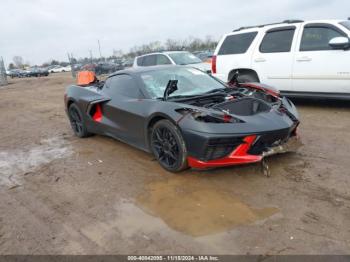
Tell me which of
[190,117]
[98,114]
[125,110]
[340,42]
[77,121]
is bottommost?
[77,121]

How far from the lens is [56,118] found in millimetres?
9617

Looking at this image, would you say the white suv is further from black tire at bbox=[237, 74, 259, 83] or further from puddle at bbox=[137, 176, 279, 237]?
puddle at bbox=[137, 176, 279, 237]

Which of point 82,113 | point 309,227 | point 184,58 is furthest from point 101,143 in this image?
point 184,58

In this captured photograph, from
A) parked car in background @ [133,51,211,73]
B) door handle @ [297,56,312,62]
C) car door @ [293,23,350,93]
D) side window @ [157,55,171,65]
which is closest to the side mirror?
car door @ [293,23,350,93]

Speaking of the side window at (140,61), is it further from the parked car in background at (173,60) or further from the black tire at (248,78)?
the black tire at (248,78)

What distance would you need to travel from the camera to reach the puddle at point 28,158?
5.16 meters

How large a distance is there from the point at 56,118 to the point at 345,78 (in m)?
7.22

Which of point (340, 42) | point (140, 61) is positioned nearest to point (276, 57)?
point (340, 42)

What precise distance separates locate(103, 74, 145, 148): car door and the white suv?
3.10m

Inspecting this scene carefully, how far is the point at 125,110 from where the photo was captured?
5191mm

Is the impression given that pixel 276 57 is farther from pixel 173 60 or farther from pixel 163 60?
pixel 163 60

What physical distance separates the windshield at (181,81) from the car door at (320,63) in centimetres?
281

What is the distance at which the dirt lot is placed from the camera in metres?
3.00

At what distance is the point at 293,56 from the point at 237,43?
1.60 m
